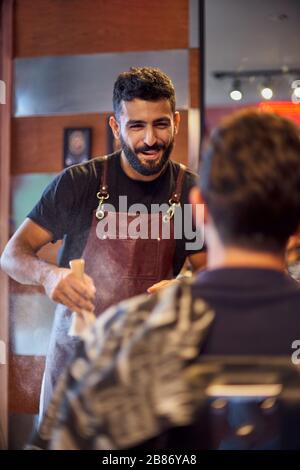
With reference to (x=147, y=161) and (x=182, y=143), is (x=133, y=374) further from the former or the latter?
(x=182, y=143)

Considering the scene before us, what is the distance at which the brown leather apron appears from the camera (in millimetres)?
1827

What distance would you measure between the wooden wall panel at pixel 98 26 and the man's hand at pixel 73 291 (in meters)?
0.82

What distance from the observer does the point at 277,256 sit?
3.14ft

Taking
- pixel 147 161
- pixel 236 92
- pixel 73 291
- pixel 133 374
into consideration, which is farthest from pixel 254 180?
pixel 236 92

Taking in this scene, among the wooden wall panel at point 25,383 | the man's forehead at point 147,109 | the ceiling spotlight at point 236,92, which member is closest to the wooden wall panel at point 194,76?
the ceiling spotlight at point 236,92

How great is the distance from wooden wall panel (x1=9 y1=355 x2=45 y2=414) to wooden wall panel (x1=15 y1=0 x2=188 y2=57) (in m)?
0.98

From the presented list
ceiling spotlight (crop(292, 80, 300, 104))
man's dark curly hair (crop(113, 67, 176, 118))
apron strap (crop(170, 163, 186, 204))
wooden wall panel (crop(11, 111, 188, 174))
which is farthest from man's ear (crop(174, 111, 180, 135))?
ceiling spotlight (crop(292, 80, 300, 104))

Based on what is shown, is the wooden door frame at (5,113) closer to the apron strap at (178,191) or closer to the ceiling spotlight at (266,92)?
the apron strap at (178,191)

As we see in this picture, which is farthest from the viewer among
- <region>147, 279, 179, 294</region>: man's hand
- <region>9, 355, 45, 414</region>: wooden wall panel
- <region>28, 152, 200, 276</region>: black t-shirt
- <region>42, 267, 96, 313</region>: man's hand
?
<region>9, 355, 45, 414</region>: wooden wall panel

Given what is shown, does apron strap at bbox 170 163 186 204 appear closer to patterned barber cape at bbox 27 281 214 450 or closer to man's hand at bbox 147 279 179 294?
man's hand at bbox 147 279 179 294

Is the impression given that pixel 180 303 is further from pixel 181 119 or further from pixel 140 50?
pixel 140 50

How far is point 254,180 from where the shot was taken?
915mm

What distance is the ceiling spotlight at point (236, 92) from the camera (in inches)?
78.4
